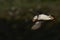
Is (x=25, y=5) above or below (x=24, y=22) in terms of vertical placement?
above

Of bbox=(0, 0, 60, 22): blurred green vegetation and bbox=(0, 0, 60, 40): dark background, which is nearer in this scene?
bbox=(0, 0, 60, 40): dark background

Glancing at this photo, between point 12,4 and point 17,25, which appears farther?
point 12,4

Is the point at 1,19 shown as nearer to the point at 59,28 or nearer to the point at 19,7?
the point at 19,7

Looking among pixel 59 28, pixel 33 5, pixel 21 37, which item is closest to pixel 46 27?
pixel 59 28

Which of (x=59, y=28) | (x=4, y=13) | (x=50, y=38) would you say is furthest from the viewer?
(x=4, y=13)

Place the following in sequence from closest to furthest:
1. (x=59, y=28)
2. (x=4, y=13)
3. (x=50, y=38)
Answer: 1. (x=50, y=38)
2. (x=59, y=28)
3. (x=4, y=13)

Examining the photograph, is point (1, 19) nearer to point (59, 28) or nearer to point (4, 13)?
point (4, 13)

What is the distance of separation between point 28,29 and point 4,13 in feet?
1.53

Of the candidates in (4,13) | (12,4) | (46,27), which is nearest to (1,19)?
(4,13)

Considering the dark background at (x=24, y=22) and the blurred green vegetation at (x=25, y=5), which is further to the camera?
the blurred green vegetation at (x=25, y=5)

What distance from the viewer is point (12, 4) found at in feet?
8.88

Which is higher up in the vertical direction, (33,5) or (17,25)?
(33,5)

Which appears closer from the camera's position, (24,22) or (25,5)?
(24,22)

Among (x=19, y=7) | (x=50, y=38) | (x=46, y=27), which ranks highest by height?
(x=19, y=7)
